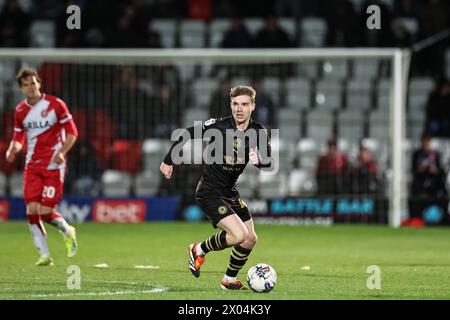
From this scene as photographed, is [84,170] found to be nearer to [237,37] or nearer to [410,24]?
[237,37]

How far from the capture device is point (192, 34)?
81.0ft

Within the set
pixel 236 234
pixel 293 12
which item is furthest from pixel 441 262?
pixel 293 12

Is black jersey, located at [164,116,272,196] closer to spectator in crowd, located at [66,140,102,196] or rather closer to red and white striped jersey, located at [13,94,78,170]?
red and white striped jersey, located at [13,94,78,170]

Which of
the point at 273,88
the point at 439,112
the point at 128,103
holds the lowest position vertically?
the point at 439,112

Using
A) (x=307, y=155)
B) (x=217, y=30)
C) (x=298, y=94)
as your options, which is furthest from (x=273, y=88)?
(x=217, y=30)

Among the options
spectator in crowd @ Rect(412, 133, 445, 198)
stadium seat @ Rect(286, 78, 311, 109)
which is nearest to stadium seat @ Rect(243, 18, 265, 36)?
stadium seat @ Rect(286, 78, 311, 109)

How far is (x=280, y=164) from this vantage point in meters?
21.8

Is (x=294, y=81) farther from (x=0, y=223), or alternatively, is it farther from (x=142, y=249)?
(x=142, y=249)

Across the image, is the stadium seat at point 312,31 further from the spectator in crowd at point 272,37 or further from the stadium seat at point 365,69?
the spectator in crowd at point 272,37

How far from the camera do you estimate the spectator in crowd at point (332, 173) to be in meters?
21.1

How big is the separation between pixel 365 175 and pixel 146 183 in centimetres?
440

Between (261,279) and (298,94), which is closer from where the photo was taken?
(261,279)

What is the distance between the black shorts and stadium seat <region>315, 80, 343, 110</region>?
12.9 meters

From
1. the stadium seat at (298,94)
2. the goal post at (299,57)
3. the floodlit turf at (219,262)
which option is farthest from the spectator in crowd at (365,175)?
the stadium seat at (298,94)
